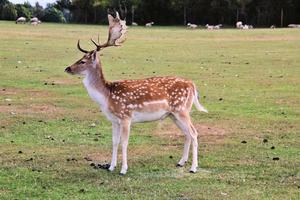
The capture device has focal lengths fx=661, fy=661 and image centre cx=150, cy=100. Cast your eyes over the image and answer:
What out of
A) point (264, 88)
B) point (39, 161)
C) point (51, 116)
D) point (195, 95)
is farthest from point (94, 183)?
point (264, 88)

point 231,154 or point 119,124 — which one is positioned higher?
point 119,124

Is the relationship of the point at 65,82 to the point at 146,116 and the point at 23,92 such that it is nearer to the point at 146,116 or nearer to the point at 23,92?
the point at 23,92

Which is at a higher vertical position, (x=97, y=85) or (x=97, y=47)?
(x=97, y=47)

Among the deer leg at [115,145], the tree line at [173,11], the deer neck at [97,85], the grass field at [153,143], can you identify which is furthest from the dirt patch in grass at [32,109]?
the tree line at [173,11]

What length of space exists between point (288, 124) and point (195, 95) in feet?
12.1

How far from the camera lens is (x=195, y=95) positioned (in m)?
9.31

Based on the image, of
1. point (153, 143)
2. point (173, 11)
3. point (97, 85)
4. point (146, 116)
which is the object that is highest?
point (173, 11)

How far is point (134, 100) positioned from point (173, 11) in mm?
78442

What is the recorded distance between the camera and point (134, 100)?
886cm

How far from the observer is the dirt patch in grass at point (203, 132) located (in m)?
11.2

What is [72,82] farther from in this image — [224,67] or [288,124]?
[288,124]

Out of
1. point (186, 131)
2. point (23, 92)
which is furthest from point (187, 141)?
point (23, 92)

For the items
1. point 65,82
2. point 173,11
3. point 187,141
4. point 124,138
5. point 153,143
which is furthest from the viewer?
point 173,11

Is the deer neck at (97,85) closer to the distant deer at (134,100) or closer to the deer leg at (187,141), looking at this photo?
the distant deer at (134,100)
